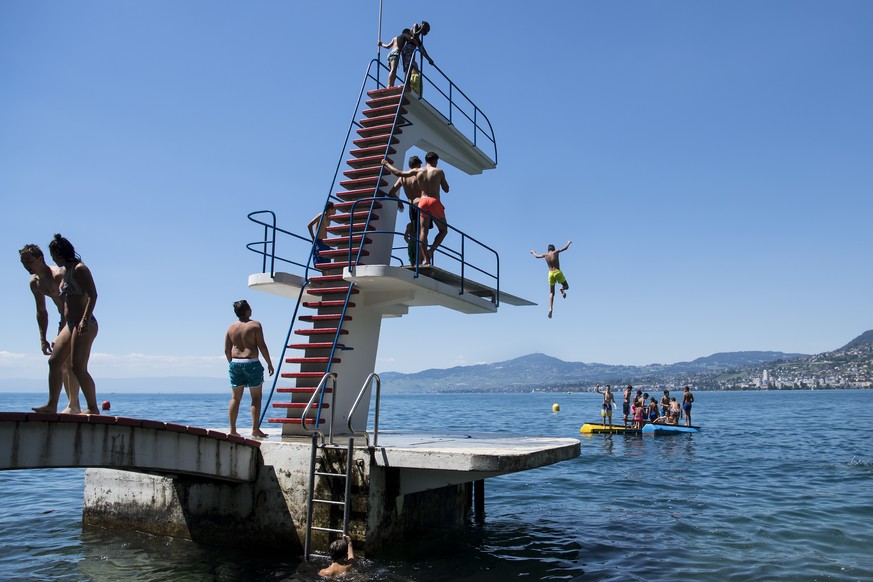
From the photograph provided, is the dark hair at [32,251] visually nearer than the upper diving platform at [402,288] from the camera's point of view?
Yes

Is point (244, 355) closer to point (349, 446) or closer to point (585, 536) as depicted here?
point (349, 446)

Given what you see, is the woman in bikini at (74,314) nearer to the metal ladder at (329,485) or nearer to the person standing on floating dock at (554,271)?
the metal ladder at (329,485)

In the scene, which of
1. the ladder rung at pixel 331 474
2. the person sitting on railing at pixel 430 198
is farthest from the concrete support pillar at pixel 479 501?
the ladder rung at pixel 331 474

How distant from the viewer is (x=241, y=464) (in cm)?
956

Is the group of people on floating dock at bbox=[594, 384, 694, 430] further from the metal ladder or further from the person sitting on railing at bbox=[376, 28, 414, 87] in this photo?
the metal ladder

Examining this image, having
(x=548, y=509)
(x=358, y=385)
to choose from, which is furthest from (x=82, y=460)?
(x=548, y=509)

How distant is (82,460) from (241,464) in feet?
7.35

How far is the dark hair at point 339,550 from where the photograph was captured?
8578 millimetres

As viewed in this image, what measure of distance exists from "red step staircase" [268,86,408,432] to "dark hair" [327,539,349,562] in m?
2.00

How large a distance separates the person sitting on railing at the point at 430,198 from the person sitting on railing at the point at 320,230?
4.57 ft

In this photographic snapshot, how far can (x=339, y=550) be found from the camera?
8.58 m

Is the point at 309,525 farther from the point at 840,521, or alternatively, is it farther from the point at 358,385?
the point at 840,521

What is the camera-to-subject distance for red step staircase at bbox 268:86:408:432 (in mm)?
11344

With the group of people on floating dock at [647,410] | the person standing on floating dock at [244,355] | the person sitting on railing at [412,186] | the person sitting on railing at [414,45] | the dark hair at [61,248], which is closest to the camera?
the dark hair at [61,248]
